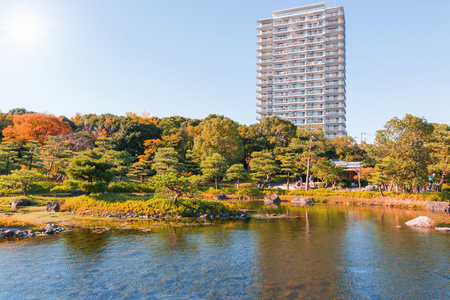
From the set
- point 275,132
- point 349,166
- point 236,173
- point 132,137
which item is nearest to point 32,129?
point 132,137

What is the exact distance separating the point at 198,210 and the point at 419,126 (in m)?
26.3

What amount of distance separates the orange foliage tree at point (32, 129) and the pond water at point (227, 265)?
36.9 m

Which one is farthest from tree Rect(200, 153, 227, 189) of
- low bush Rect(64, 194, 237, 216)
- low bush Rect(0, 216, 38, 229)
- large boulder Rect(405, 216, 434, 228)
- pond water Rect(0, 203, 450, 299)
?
large boulder Rect(405, 216, 434, 228)

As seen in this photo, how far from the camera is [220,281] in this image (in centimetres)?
843

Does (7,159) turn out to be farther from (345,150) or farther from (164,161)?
(345,150)

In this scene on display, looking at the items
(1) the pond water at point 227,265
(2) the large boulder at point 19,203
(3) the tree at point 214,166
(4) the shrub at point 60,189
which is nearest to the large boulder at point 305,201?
(3) the tree at point 214,166

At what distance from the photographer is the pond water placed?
7711mm

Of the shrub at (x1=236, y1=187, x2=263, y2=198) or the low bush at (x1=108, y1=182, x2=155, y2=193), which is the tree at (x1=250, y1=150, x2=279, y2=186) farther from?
the low bush at (x1=108, y1=182, x2=155, y2=193)

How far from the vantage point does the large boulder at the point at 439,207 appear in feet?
76.8

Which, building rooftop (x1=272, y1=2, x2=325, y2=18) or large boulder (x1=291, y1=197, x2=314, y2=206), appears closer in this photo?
large boulder (x1=291, y1=197, x2=314, y2=206)

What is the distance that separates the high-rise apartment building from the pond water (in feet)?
289

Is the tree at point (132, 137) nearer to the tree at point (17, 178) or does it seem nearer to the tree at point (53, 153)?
the tree at point (53, 153)

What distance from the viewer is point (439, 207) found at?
78.3 feet

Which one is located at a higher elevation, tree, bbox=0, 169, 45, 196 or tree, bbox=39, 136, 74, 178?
tree, bbox=39, 136, 74, 178
